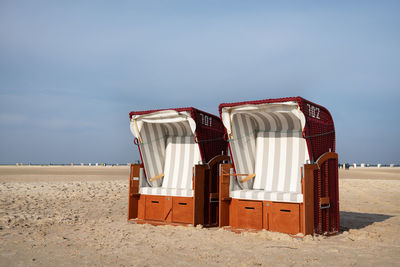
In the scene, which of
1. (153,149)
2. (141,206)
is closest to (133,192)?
(141,206)

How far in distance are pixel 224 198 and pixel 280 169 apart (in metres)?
1.39

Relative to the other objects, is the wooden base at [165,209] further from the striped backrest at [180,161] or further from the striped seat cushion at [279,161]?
the striped seat cushion at [279,161]

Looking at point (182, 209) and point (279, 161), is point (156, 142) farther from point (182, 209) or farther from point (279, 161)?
point (279, 161)

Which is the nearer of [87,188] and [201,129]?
[201,129]

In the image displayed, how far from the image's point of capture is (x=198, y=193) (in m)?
7.03

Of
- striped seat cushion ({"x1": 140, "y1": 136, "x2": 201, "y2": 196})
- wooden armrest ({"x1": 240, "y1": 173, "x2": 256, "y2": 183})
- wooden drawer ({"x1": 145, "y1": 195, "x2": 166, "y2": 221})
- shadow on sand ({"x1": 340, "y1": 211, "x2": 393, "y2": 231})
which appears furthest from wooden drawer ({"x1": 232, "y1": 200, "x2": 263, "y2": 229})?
shadow on sand ({"x1": 340, "y1": 211, "x2": 393, "y2": 231})

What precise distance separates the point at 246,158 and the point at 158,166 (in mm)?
2252

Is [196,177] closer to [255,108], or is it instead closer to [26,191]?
[255,108]

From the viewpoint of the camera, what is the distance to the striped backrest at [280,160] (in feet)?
23.2

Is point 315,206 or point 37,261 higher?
point 315,206

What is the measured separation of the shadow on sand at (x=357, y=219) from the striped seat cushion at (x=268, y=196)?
188 cm

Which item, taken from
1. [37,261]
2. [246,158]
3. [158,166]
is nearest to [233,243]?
[246,158]

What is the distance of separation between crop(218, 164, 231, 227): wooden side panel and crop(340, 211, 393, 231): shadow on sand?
2.36 metres

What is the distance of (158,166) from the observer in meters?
8.41
